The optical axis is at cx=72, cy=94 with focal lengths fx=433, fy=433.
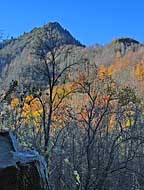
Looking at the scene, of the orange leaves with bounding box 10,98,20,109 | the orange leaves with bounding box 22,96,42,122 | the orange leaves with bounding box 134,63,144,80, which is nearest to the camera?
the orange leaves with bounding box 10,98,20,109

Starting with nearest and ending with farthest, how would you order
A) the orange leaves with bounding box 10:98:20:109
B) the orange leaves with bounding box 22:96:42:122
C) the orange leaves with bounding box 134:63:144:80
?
the orange leaves with bounding box 10:98:20:109
the orange leaves with bounding box 22:96:42:122
the orange leaves with bounding box 134:63:144:80

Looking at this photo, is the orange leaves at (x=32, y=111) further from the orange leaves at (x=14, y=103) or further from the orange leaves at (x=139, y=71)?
the orange leaves at (x=139, y=71)

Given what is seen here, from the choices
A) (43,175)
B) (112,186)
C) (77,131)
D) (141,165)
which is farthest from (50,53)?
(43,175)

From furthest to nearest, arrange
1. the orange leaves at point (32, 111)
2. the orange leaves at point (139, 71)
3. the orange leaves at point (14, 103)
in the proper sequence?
the orange leaves at point (139, 71), the orange leaves at point (32, 111), the orange leaves at point (14, 103)

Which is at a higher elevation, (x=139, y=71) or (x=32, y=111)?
(x=139, y=71)

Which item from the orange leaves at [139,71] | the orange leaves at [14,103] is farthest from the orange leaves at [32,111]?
the orange leaves at [139,71]

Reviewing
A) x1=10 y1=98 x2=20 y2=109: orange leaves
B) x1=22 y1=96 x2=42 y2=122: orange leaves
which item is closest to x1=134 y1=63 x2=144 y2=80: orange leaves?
x1=22 y1=96 x2=42 y2=122: orange leaves

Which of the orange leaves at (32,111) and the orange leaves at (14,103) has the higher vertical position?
the orange leaves at (14,103)

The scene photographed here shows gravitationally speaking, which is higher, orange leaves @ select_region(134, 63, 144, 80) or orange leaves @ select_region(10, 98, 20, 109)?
orange leaves @ select_region(134, 63, 144, 80)

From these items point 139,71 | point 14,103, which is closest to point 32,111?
point 14,103

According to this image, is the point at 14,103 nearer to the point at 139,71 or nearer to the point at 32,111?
the point at 32,111

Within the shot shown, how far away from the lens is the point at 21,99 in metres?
19.3

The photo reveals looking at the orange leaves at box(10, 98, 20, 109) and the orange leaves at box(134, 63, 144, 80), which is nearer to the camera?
the orange leaves at box(10, 98, 20, 109)

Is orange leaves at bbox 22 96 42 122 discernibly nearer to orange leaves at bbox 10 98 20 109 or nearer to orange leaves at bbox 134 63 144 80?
orange leaves at bbox 10 98 20 109
